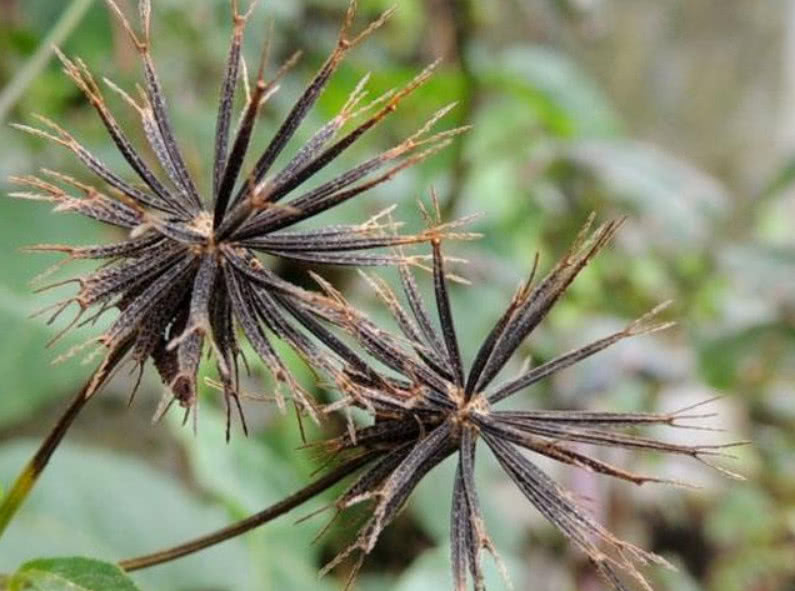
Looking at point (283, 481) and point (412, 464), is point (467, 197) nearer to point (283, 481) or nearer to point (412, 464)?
point (283, 481)

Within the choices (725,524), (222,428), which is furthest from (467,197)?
(222,428)

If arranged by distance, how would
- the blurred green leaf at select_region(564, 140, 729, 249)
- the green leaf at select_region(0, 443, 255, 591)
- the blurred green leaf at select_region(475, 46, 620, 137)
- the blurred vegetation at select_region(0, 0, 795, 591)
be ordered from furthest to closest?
the blurred green leaf at select_region(475, 46, 620, 137)
the blurred green leaf at select_region(564, 140, 729, 249)
the blurred vegetation at select_region(0, 0, 795, 591)
the green leaf at select_region(0, 443, 255, 591)

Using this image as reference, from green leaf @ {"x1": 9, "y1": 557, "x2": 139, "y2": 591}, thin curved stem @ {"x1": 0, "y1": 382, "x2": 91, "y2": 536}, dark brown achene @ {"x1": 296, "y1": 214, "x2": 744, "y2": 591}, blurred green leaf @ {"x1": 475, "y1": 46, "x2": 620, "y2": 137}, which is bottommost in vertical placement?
green leaf @ {"x1": 9, "y1": 557, "x2": 139, "y2": 591}

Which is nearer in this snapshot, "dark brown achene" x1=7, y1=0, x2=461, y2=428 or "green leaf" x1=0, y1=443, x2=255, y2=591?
"dark brown achene" x1=7, y1=0, x2=461, y2=428

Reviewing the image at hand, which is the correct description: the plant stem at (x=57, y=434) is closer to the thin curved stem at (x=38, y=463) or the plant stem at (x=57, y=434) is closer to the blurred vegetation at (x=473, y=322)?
the thin curved stem at (x=38, y=463)

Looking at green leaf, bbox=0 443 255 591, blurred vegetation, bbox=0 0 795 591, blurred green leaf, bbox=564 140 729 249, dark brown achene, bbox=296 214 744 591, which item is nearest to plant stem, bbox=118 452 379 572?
dark brown achene, bbox=296 214 744 591

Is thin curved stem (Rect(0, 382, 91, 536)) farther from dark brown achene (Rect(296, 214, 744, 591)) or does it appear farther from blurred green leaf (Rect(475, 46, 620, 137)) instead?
blurred green leaf (Rect(475, 46, 620, 137))

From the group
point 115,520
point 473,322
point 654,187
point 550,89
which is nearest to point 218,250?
point 115,520

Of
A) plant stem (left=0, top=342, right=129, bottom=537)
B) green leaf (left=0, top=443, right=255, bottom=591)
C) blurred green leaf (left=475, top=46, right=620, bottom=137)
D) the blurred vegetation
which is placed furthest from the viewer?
blurred green leaf (left=475, top=46, right=620, bottom=137)
